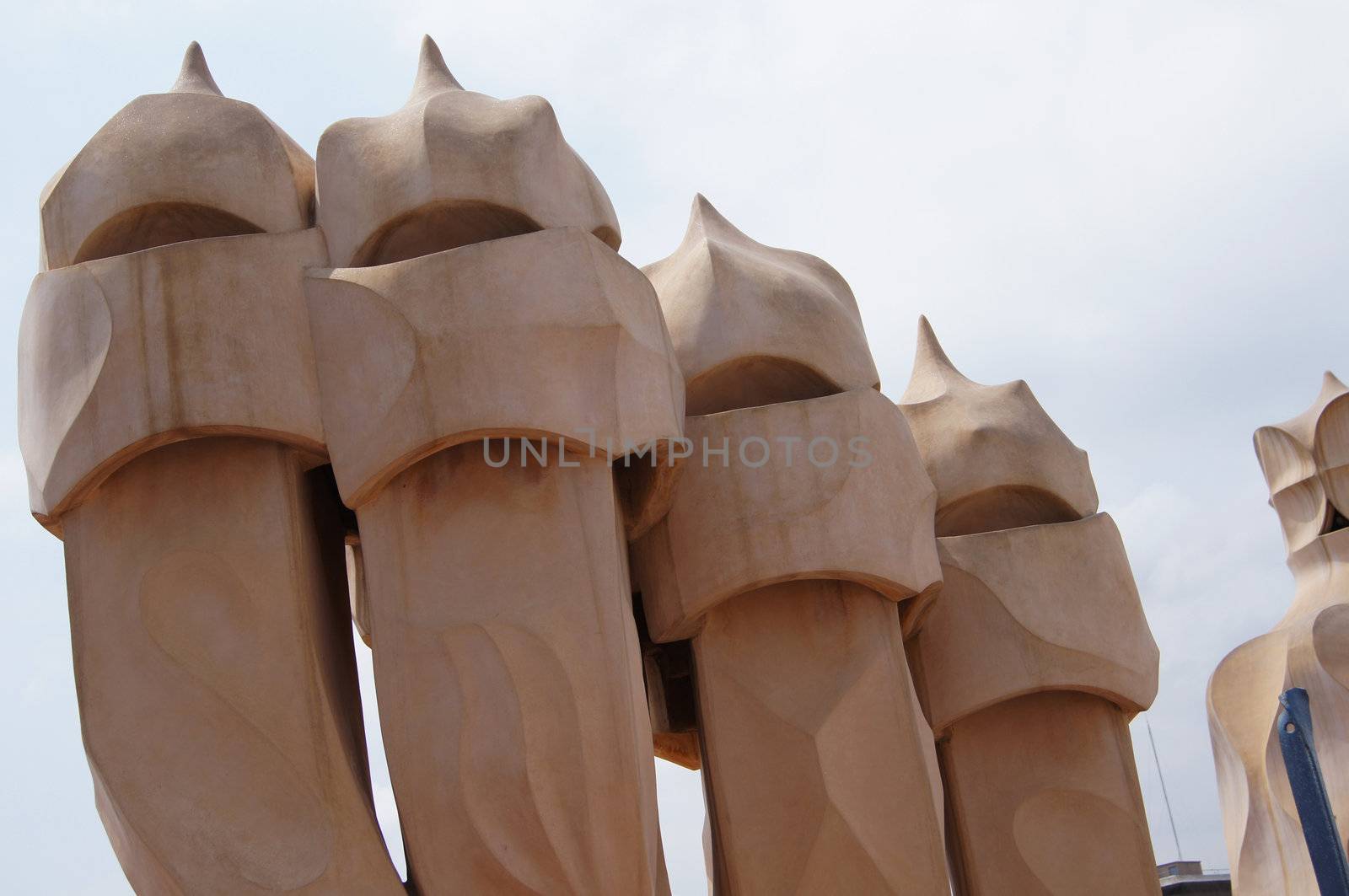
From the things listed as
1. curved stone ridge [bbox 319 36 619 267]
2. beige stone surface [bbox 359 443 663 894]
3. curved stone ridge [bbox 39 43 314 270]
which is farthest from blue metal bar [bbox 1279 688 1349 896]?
curved stone ridge [bbox 39 43 314 270]

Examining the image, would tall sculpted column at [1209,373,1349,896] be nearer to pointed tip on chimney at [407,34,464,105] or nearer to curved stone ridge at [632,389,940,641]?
curved stone ridge at [632,389,940,641]

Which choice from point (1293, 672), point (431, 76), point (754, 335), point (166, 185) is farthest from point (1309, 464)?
point (166, 185)

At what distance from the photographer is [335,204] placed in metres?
11.0

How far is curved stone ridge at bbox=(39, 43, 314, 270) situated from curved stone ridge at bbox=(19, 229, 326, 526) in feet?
1.43

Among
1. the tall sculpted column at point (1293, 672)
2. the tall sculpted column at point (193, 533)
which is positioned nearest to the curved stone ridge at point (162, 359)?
the tall sculpted column at point (193, 533)

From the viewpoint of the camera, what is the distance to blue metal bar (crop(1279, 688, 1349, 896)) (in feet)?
14.3

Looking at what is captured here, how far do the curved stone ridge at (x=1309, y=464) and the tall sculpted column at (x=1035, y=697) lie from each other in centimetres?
502

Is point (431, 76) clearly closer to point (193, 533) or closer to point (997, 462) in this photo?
point (193, 533)

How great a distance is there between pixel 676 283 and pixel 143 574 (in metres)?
5.33

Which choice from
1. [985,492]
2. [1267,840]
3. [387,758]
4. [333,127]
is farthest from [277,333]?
[1267,840]

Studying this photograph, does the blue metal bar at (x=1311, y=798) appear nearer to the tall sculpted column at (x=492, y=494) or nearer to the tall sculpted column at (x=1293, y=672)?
the tall sculpted column at (x=492, y=494)

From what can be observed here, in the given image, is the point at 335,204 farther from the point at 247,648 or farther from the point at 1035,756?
the point at 1035,756

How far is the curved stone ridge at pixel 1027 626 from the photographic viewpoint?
44.1 ft

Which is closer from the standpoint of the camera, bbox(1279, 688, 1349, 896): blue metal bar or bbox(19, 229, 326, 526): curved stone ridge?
bbox(1279, 688, 1349, 896): blue metal bar
